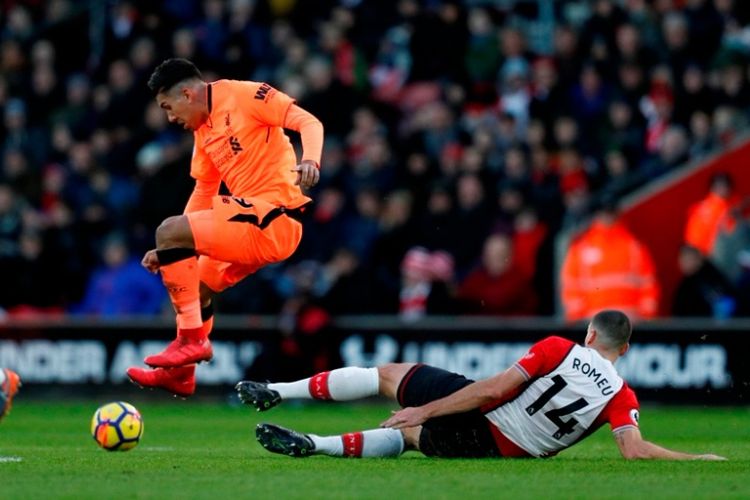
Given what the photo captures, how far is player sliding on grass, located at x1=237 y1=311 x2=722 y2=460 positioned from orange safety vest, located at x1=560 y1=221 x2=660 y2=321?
22.4 ft

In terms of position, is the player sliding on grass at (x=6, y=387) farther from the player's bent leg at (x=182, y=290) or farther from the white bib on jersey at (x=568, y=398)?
the white bib on jersey at (x=568, y=398)

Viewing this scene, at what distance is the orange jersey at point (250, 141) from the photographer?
35.4ft

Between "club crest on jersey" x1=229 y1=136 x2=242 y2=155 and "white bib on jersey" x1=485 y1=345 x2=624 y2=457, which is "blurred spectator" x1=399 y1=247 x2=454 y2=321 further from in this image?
"white bib on jersey" x1=485 y1=345 x2=624 y2=457

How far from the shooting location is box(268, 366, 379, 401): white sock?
10.2 meters

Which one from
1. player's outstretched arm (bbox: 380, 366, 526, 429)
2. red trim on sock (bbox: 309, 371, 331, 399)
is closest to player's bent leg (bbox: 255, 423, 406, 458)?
red trim on sock (bbox: 309, 371, 331, 399)

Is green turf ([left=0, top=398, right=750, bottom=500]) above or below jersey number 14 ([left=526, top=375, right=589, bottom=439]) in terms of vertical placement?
below

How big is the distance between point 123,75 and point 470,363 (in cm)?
672

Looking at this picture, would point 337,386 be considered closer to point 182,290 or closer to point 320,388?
point 320,388

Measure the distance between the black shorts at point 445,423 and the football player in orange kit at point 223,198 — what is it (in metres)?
1.37

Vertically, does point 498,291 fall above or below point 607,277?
below

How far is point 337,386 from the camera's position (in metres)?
10.3

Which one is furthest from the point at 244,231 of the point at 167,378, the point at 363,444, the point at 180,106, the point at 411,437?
the point at 411,437

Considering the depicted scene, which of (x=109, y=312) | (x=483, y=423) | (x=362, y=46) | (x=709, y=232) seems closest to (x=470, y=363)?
(x=709, y=232)

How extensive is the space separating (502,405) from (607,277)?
7.22m
